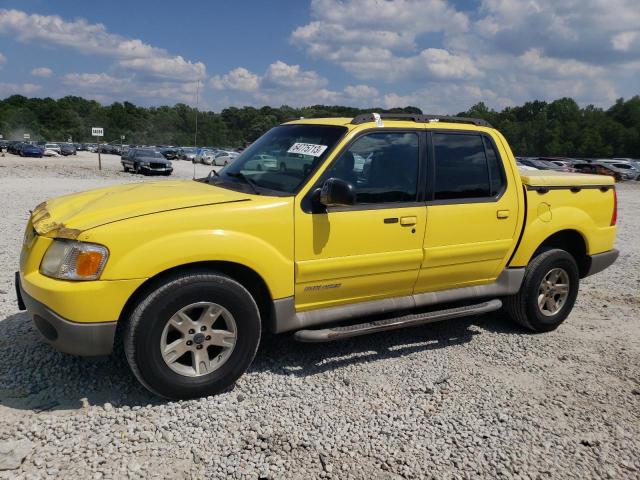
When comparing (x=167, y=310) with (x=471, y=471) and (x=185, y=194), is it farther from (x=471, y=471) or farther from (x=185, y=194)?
(x=471, y=471)

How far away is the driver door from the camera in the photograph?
3.76 metres

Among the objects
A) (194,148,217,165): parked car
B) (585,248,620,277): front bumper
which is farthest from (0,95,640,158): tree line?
(585,248,620,277): front bumper

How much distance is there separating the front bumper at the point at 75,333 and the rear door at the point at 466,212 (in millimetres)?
2391

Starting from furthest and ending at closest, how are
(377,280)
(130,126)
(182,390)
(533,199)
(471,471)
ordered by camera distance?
(130,126), (533,199), (377,280), (182,390), (471,471)

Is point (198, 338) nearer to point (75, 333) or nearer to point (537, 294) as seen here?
point (75, 333)

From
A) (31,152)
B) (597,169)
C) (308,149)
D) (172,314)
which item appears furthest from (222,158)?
(172,314)

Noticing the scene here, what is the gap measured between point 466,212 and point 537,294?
4.23 feet

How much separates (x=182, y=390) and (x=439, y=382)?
6.14 ft

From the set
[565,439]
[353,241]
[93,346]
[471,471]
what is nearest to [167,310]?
[93,346]

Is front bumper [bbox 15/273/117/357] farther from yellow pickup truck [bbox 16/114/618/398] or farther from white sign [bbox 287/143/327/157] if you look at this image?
white sign [bbox 287/143/327/157]

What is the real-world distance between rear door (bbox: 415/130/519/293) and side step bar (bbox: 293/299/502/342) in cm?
23

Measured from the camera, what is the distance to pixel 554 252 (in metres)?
5.04

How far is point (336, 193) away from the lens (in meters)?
3.56

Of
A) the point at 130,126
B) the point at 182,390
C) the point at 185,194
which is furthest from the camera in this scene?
the point at 130,126
